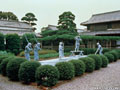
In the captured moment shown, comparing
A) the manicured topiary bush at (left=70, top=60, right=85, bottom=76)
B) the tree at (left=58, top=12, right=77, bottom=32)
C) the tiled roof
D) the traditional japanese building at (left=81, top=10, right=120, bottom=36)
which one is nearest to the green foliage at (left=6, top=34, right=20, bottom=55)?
the tree at (left=58, top=12, right=77, bottom=32)

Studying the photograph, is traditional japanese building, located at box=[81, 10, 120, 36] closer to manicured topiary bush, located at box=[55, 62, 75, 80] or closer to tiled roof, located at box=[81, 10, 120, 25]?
tiled roof, located at box=[81, 10, 120, 25]

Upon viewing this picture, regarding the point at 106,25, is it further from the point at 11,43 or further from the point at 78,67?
the point at 78,67

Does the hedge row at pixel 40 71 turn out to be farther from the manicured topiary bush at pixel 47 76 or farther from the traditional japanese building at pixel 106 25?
the traditional japanese building at pixel 106 25

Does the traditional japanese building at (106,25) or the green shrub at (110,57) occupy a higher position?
the traditional japanese building at (106,25)

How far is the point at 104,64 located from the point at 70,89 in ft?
16.6

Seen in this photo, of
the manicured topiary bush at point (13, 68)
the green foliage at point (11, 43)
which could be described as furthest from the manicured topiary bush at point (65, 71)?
the green foliage at point (11, 43)

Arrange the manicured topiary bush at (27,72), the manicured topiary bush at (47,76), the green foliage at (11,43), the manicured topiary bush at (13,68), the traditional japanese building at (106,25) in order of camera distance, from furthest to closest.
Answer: the traditional japanese building at (106,25)
the green foliage at (11,43)
the manicured topiary bush at (13,68)
the manicured topiary bush at (27,72)
the manicured topiary bush at (47,76)

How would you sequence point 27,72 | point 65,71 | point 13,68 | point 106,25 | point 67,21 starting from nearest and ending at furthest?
1. point 27,72
2. point 65,71
3. point 13,68
4. point 106,25
5. point 67,21

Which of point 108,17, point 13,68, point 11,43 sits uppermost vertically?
point 108,17

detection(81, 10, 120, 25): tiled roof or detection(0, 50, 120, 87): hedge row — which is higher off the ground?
detection(81, 10, 120, 25): tiled roof

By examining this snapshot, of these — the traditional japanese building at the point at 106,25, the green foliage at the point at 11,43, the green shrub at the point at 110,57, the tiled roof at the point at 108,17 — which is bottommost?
the green shrub at the point at 110,57

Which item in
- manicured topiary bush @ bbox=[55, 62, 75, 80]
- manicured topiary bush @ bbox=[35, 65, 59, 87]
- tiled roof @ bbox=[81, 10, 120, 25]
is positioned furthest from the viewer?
tiled roof @ bbox=[81, 10, 120, 25]

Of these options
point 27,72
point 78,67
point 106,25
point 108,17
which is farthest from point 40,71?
point 108,17

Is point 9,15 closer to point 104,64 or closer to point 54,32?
point 54,32
